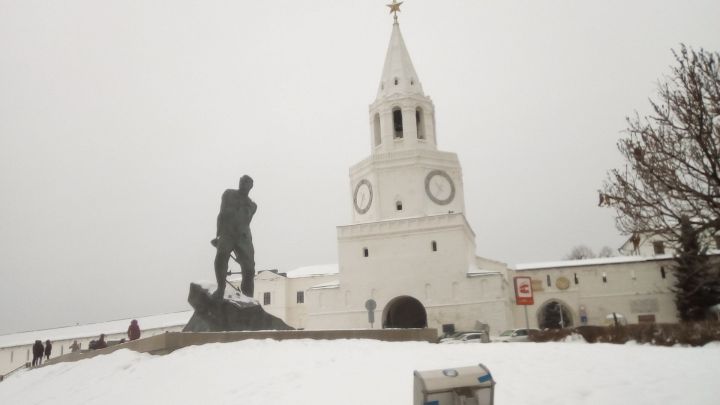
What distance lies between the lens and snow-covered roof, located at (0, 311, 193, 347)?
59.3 meters

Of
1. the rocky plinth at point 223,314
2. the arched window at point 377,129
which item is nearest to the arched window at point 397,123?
the arched window at point 377,129

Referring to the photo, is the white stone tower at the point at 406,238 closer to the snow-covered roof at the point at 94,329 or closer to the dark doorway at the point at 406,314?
the dark doorway at the point at 406,314

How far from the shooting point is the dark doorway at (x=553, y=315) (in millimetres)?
41750

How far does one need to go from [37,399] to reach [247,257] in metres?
6.20

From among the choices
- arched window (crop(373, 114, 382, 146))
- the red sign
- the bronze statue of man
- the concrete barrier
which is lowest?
the concrete barrier

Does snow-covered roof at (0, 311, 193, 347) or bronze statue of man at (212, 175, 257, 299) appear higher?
bronze statue of man at (212, 175, 257, 299)

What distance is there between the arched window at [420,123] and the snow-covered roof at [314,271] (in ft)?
69.6

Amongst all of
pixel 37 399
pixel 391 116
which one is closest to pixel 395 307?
pixel 391 116

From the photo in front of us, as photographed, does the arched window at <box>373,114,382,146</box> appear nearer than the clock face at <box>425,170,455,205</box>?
No

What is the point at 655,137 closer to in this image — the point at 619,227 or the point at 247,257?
the point at 619,227

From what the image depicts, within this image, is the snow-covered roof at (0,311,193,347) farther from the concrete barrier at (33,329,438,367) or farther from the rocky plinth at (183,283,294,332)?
the concrete barrier at (33,329,438,367)

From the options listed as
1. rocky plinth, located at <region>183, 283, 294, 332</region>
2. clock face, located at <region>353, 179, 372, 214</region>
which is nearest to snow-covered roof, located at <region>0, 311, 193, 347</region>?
clock face, located at <region>353, 179, 372, 214</region>

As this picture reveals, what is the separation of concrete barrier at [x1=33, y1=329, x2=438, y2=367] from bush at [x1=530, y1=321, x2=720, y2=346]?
173 inches

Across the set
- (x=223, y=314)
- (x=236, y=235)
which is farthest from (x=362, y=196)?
(x=223, y=314)
